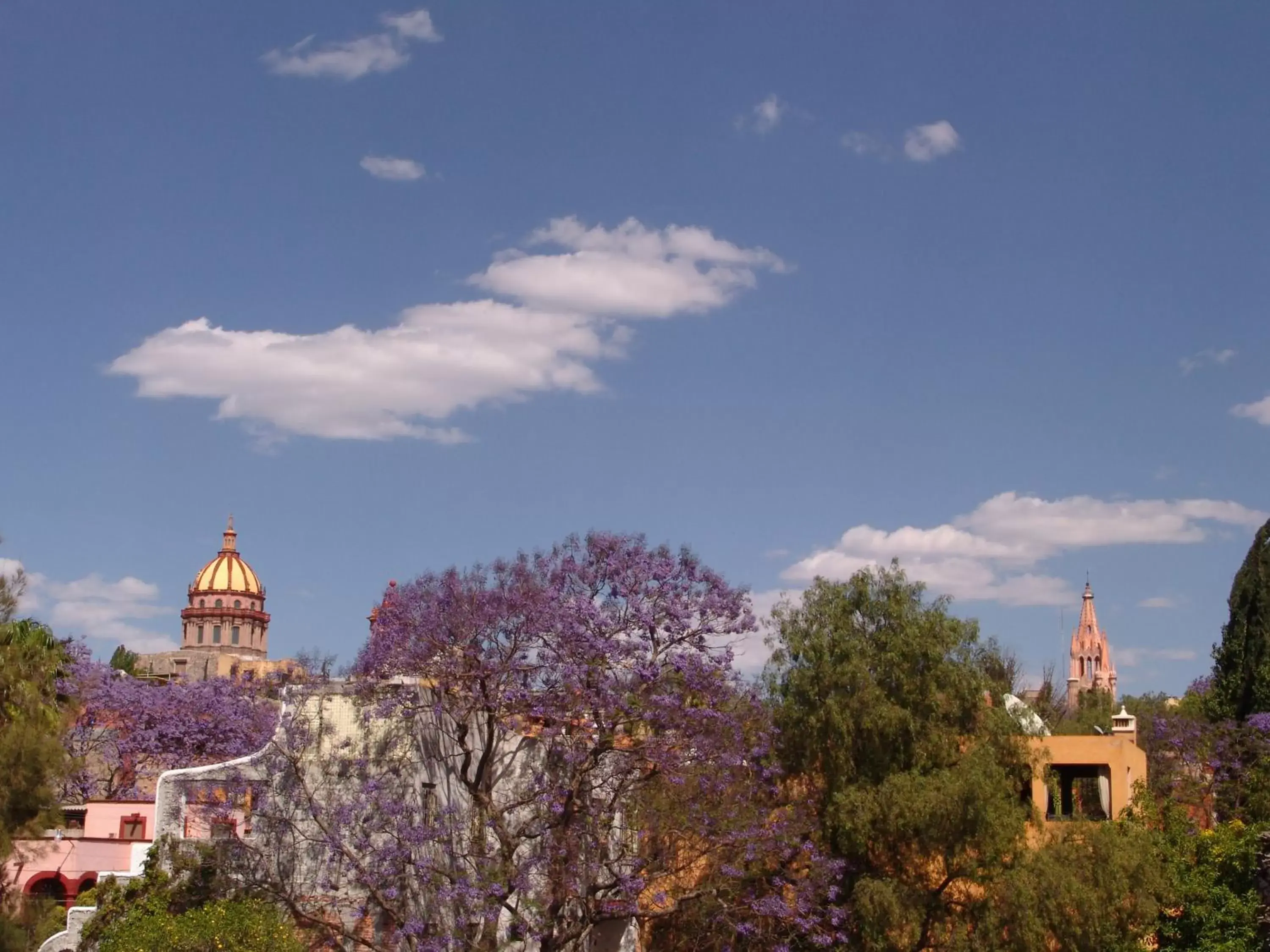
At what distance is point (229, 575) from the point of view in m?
104

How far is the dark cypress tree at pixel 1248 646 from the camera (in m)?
40.4

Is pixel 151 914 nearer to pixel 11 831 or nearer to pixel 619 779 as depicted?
pixel 11 831

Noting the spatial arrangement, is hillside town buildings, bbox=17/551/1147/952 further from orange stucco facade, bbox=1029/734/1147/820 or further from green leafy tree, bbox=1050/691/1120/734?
green leafy tree, bbox=1050/691/1120/734

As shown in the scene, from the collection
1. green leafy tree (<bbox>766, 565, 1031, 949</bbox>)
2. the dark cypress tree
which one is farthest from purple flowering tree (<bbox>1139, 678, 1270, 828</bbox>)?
green leafy tree (<bbox>766, 565, 1031, 949</bbox>)

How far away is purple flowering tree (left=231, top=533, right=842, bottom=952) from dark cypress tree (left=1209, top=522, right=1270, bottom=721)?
65.4ft

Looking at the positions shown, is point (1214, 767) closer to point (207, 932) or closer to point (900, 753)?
point (900, 753)

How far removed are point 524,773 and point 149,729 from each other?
27098 millimetres

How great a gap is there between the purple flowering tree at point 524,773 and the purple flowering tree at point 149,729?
23849mm

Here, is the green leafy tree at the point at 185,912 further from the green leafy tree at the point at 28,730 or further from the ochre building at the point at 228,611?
the ochre building at the point at 228,611

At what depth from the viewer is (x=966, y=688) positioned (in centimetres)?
2652

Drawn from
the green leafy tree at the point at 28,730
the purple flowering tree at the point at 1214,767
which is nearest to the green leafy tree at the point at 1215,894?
the purple flowering tree at the point at 1214,767

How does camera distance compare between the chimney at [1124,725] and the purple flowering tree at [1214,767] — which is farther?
the chimney at [1124,725]

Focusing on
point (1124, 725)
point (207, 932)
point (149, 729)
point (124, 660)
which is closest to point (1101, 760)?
point (1124, 725)

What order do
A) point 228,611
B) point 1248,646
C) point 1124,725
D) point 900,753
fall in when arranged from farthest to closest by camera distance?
point 228,611, point 1248,646, point 1124,725, point 900,753
